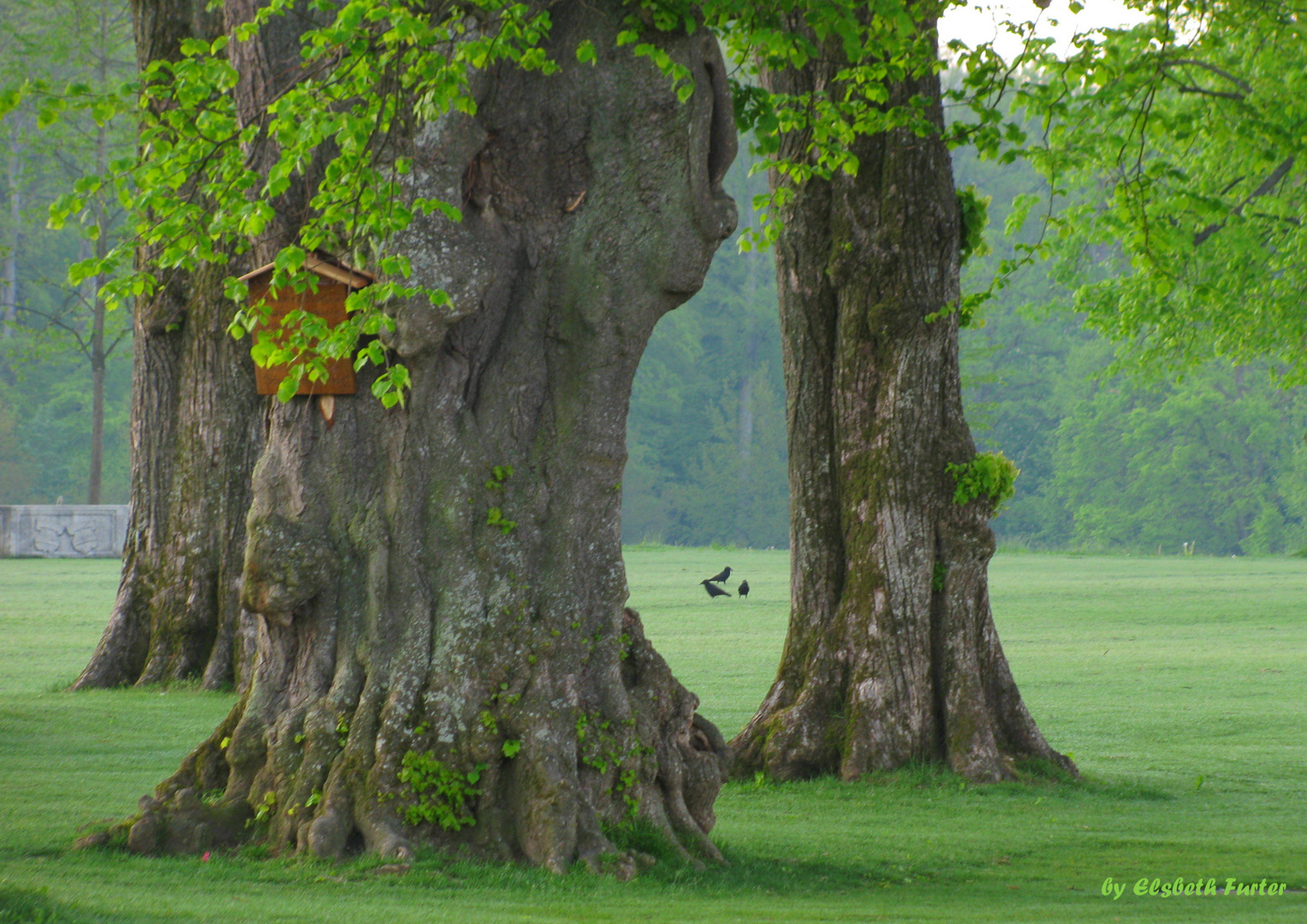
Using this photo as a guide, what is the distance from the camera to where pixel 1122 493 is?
237ft

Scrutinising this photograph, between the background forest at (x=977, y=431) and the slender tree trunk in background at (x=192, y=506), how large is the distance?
5014 centimetres

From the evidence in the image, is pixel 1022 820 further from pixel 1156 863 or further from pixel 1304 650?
pixel 1304 650

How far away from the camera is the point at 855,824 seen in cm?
788

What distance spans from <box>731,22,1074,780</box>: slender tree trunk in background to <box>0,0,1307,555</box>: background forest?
2032 inches

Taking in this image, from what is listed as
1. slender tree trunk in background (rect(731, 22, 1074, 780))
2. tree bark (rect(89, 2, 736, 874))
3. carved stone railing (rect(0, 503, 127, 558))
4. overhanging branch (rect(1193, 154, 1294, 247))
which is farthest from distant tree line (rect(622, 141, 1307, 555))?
tree bark (rect(89, 2, 736, 874))

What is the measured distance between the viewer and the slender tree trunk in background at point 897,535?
9.11 meters

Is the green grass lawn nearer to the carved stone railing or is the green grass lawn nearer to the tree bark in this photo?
the tree bark

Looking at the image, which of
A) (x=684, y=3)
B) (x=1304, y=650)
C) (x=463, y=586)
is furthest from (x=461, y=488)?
(x=1304, y=650)

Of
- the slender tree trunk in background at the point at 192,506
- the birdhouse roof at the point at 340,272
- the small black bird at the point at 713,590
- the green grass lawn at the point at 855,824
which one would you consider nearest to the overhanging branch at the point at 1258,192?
the green grass lawn at the point at 855,824

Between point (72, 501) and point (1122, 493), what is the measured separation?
172 feet

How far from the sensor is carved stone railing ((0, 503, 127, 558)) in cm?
3919

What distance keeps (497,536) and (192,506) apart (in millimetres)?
7427

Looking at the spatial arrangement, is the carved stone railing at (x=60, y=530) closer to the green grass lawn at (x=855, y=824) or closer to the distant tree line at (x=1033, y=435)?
the green grass lawn at (x=855, y=824)

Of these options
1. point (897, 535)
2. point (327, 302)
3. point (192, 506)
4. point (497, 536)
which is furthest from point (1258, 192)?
point (327, 302)
